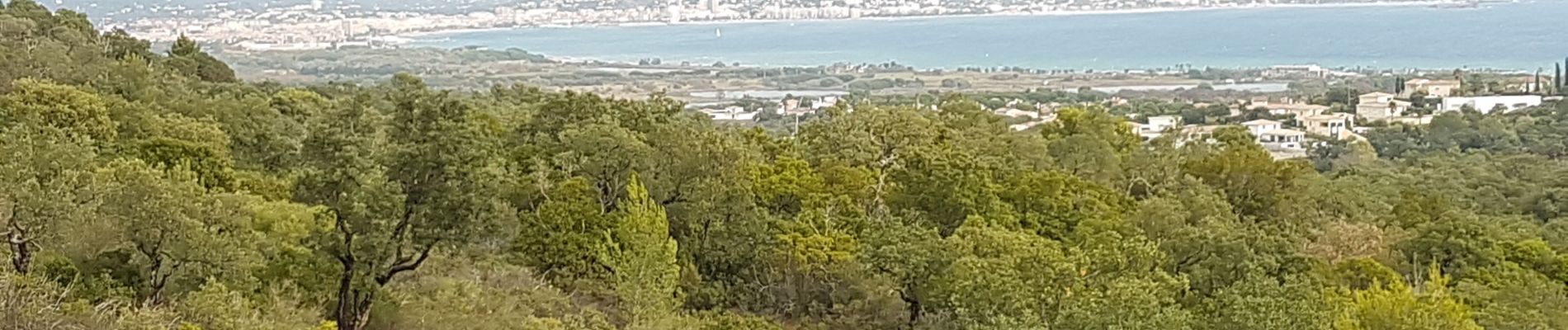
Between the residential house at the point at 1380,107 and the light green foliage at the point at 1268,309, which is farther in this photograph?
the residential house at the point at 1380,107

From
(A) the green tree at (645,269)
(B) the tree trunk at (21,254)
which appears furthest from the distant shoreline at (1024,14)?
(A) the green tree at (645,269)

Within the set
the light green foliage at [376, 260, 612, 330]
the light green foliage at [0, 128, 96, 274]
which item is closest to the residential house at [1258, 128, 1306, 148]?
the light green foliage at [376, 260, 612, 330]

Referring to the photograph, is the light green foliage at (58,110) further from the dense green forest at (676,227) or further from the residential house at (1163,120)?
the residential house at (1163,120)

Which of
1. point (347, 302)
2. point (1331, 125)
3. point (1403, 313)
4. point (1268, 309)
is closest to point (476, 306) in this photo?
point (347, 302)

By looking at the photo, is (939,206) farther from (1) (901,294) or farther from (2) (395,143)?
(2) (395,143)

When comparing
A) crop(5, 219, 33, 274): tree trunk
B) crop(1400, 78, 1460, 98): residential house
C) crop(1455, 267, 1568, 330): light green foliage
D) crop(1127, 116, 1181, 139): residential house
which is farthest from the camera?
crop(1400, 78, 1460, 98): residential house

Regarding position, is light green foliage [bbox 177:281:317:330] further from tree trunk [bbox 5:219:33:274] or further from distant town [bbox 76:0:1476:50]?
distant town [bbox 76:0:1476:50]
